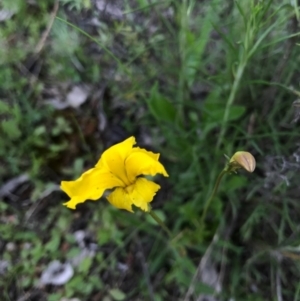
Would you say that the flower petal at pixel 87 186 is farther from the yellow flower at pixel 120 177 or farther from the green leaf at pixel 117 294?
the green leaf at pixel 117 294

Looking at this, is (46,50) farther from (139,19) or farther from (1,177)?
(1,177)

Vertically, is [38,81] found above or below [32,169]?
above

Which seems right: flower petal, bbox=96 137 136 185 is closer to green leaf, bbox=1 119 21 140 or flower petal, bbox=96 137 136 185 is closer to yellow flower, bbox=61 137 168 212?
yellow flower, bbox=61 137 168 212

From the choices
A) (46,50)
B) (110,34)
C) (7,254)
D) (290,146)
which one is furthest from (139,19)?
(7,254)

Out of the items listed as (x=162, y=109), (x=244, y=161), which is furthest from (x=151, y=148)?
(x=244, y=161)

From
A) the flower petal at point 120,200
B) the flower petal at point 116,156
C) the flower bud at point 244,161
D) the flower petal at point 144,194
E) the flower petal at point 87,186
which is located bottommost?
the flower petal at point 120,200

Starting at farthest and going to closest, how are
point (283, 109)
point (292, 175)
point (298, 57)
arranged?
1. point (283, 109)
2. point (298, 57)
3. point (292, 175)

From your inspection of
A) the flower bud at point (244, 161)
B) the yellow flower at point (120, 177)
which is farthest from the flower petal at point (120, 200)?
the flower bud at point (244, 161)
